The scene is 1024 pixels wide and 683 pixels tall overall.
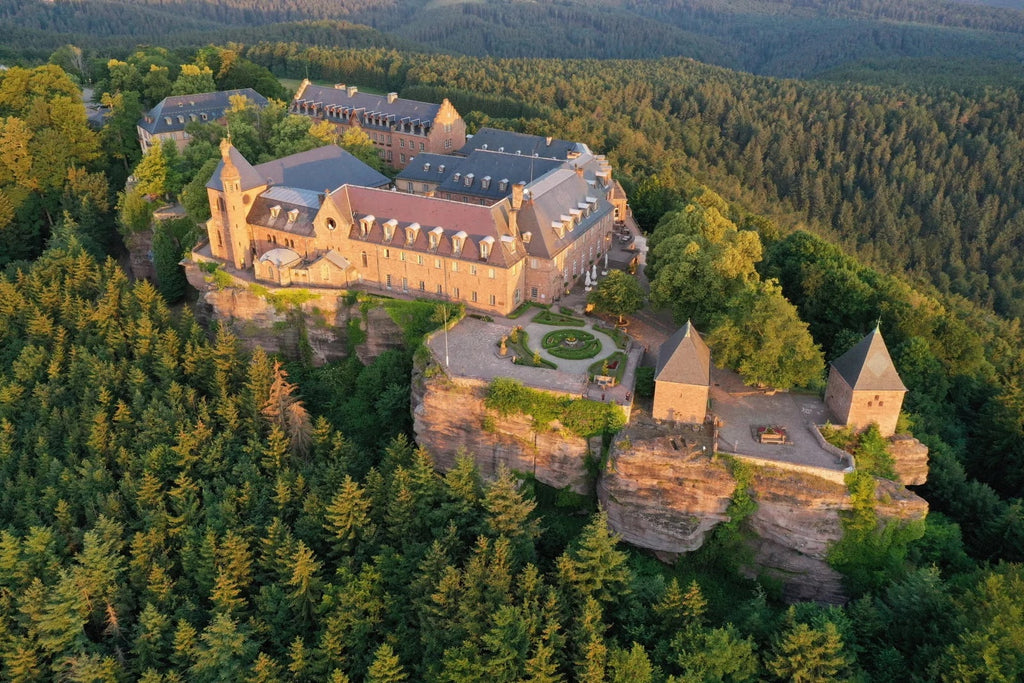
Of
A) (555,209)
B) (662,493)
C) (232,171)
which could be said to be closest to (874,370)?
(662,493)

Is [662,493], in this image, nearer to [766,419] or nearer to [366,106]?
[766,419]

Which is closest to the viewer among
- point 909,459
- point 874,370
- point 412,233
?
point 874,370

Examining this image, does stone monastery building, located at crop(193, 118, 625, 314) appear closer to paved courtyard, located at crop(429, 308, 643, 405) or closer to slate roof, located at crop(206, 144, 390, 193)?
slate roof, located at crop(206, 144, 390, 193)

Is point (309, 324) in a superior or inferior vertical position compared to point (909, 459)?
inferior

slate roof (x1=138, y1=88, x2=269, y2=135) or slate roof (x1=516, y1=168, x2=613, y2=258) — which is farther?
slate roof (x1=138, y1=88, x2=269, y2=135)

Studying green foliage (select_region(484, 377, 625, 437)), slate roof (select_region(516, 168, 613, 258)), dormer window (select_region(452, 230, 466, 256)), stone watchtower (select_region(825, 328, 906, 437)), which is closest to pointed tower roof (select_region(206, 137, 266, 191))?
dormer window (select_region(452, 230, 466, 256))

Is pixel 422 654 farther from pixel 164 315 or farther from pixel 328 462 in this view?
pixel 164 315

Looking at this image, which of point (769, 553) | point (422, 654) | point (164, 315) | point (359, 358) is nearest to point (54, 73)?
point (164, 315)
